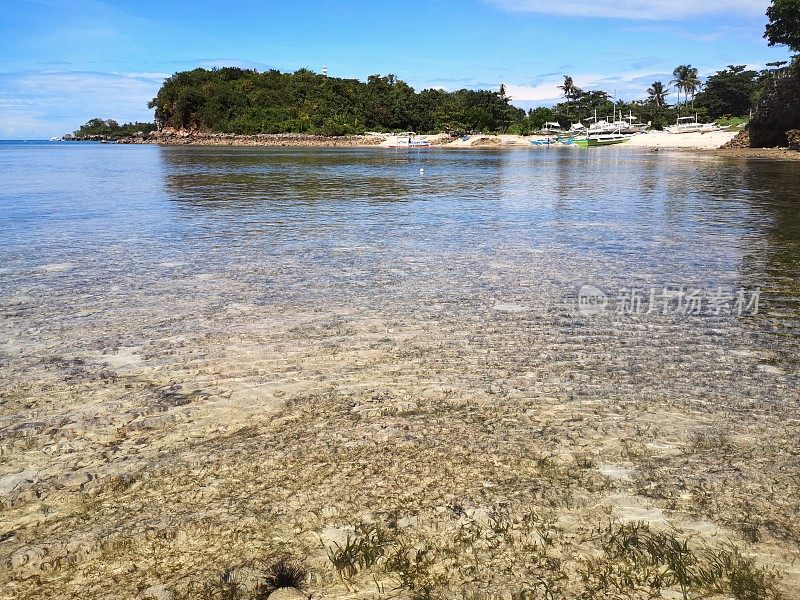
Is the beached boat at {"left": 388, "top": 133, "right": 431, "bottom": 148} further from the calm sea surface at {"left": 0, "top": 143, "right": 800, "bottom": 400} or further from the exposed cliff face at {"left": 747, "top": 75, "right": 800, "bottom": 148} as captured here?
the calm sea surface at {"left": 0, "top": 143, "right": 800, "bottom": 400}

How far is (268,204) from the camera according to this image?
19609mm

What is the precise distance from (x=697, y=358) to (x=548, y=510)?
3.28 m

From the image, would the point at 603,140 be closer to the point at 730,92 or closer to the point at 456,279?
the point at 730,92

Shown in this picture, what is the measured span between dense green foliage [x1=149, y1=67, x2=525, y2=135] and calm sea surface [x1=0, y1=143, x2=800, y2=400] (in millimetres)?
122119

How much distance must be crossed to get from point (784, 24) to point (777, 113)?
13862 mm

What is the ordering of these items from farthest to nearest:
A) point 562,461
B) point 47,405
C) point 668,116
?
point 668,116
point 47,405
point 562,461

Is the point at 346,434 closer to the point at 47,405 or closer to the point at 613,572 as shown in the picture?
the point at 613,572

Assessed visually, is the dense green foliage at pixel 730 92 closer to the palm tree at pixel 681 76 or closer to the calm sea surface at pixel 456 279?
the palm tree at pixel 681 76

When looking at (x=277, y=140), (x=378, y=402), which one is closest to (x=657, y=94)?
(x=277, y=140)

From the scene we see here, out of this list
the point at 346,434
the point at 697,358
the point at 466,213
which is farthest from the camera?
the point at 466,213

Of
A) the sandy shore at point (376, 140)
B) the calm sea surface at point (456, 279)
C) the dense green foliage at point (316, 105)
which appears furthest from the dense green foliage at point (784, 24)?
the dense green foliage at point (316, 105)

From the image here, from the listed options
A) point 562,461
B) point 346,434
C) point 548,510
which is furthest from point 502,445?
point 346,434

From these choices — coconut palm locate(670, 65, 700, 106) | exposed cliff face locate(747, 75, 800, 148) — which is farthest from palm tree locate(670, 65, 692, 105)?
exposed cliff face locate(747, 75, 800, 148)

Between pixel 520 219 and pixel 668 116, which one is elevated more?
pixel 668 116
